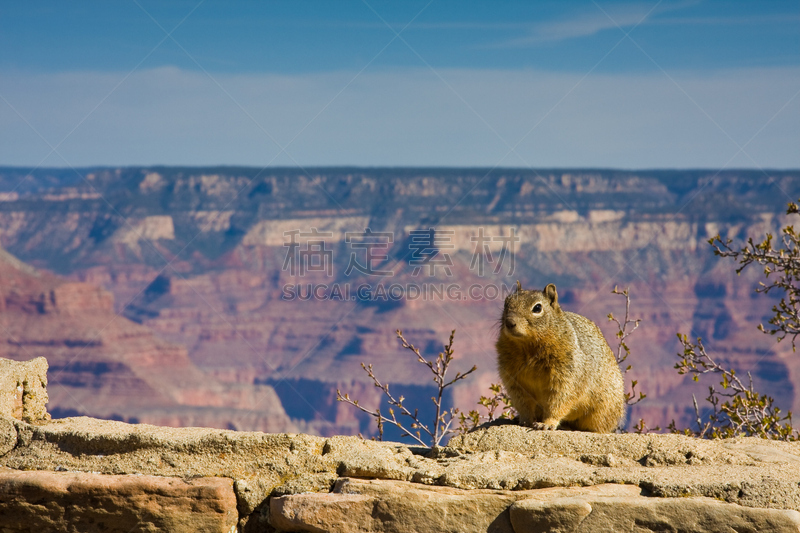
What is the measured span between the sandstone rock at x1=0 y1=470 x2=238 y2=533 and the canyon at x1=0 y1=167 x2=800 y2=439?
90.1 meters

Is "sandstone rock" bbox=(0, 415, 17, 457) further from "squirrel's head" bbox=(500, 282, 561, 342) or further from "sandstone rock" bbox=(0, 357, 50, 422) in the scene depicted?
"squirrel's head" bbox=(500, 282, 561, 342)

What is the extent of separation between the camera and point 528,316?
6.91 m

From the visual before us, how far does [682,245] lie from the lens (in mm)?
149500

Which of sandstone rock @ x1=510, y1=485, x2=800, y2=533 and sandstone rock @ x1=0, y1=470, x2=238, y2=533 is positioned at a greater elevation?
sandstone rock @ x1=510, y1=485, x2=800, y2=533

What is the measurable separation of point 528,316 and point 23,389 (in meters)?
4.18

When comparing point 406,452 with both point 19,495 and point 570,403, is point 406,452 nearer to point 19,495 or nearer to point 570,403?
point 570,403

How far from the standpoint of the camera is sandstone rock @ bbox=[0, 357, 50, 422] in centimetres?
598

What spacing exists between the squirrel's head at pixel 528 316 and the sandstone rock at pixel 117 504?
278 cm

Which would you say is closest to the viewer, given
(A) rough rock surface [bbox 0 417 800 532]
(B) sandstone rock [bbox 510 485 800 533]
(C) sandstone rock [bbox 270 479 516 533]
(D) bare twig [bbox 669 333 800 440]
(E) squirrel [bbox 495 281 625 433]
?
(B) sandstone rock [bbox 510 485 800 533]

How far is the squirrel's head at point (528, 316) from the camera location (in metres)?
6.80

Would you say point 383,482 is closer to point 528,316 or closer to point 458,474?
point 458,474

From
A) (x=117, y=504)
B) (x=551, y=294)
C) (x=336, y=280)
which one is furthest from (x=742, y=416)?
(x=336, y=280)

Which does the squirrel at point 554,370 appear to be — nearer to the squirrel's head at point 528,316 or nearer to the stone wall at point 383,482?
the squirrel's head at point 528,316

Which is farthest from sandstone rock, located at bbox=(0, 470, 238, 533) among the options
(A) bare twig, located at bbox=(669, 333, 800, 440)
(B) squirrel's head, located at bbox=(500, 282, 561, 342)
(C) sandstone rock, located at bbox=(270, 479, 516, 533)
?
(A) bare twig, located at bbox=(669, 333, 800, 440)
